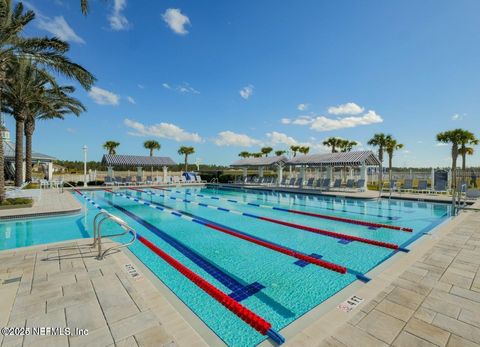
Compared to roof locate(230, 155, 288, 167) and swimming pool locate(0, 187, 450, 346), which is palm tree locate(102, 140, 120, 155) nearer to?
roof locate(230, 155, 288, 167)

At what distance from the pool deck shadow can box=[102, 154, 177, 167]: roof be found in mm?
19699

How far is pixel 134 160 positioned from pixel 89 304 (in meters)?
22.6

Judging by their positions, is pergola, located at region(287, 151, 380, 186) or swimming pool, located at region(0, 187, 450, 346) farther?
pergola, located at region(287, 151, 380, 186)

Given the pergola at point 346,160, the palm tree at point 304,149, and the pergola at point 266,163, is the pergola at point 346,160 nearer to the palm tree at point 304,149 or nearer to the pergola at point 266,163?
the pergola at point 266,163

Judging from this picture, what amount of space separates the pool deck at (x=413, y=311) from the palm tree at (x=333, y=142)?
31225mm

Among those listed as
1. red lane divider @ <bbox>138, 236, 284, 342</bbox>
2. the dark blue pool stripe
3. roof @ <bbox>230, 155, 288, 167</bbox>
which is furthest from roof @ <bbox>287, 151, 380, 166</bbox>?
red lane divider @ <bbox>138, 236, 284, 342</bbox>

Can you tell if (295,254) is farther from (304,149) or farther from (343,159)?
(304,149)

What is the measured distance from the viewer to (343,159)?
17.5 m

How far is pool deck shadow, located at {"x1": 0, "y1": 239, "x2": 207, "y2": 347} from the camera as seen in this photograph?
2199mm

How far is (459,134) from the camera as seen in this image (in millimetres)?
19234

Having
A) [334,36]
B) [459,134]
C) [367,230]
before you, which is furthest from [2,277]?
[459,134]

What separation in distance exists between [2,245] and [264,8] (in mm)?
13525

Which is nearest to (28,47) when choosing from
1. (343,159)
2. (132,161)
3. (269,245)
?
(269,245)

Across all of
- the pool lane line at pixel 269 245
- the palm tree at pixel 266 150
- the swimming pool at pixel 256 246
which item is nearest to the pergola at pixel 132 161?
the swimming pool at pixel 256 246
